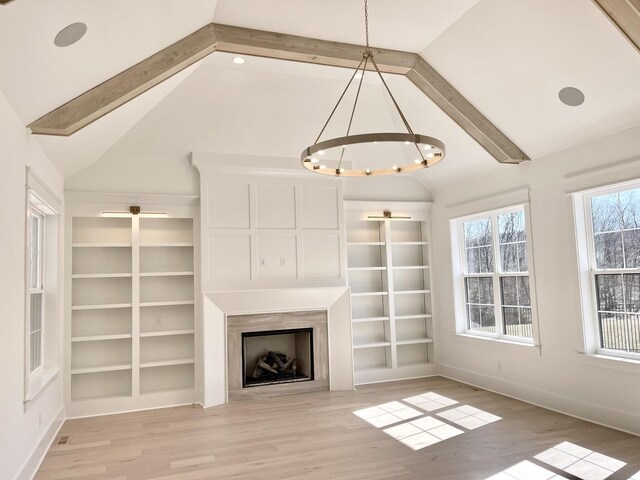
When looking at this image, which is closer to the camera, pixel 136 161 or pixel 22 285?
pixel 22 285

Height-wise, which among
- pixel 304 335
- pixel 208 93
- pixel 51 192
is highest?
pixel 208 93

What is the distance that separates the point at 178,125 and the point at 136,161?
75 cm

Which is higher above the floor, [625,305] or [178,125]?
[178,125]

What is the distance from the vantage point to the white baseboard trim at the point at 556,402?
4629 millimetres

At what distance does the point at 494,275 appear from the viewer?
650 centimetres

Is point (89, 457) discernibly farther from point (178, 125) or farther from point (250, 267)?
point (178, 125)

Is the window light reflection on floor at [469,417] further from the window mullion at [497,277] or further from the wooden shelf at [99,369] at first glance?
the wooden shelf at [99,369]

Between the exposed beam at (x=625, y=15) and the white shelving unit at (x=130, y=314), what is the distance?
5.01 metres

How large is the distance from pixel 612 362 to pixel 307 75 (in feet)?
14.3

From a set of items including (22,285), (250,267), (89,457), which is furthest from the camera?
(250,267)

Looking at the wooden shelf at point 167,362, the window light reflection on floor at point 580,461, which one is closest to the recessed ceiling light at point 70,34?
the wooden shelf at point 167,362

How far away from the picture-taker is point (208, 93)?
555 cm

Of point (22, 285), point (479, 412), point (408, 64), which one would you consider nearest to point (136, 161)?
point (22, 285)

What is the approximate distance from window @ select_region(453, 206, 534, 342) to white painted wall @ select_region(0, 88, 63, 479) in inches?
205
